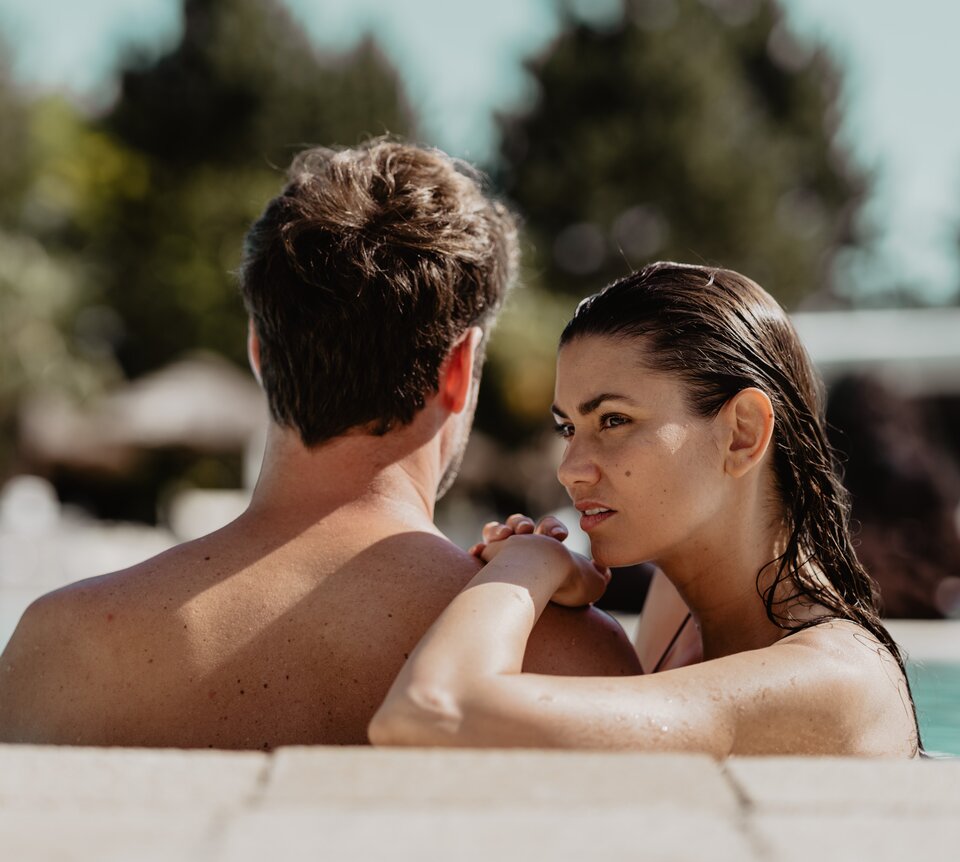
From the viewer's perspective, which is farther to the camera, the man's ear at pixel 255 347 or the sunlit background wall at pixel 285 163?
the sunlit background wall at pixel 285 163

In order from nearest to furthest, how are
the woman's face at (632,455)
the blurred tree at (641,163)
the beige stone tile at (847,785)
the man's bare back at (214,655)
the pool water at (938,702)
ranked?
the beige stone tile at (847,785)
the man's bare back at (214,655)
the woman's face at (632,455)
the pool water at (938,702)
the blurred tree at (641,163)

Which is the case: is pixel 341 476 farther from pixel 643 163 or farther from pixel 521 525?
pixel 643 163

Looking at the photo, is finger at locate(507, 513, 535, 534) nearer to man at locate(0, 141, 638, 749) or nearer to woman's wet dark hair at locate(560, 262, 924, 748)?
man at locate(0, 141, 638, 749)

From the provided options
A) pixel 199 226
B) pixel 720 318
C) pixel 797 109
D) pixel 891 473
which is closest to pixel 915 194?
pixel 797 109

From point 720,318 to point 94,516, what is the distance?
2485 centimetres

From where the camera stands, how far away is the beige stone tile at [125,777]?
1617mm

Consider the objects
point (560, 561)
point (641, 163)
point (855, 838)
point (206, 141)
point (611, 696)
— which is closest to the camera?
point (855, 838)

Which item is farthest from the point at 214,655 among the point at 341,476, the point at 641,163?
the point at 641,163

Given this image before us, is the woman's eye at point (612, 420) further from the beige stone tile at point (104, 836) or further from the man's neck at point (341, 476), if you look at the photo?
the beige stone tile at point (104, 836)

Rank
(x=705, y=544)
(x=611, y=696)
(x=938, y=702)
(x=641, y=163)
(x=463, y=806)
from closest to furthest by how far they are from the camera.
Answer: (x=463, y=806)
(x=611, y=696)
(x=705, y=544)
(x=938, y=702)
(x=641, y=163)

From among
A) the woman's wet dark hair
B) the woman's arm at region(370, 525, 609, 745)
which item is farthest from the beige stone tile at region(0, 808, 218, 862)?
the woman's wet dark hair

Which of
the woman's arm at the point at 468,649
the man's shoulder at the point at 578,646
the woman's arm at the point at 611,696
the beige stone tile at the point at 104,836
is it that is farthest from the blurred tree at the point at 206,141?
the beige stone tile at the point at 104,836

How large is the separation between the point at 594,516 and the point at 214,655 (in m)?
0.86

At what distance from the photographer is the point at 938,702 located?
5809mm
